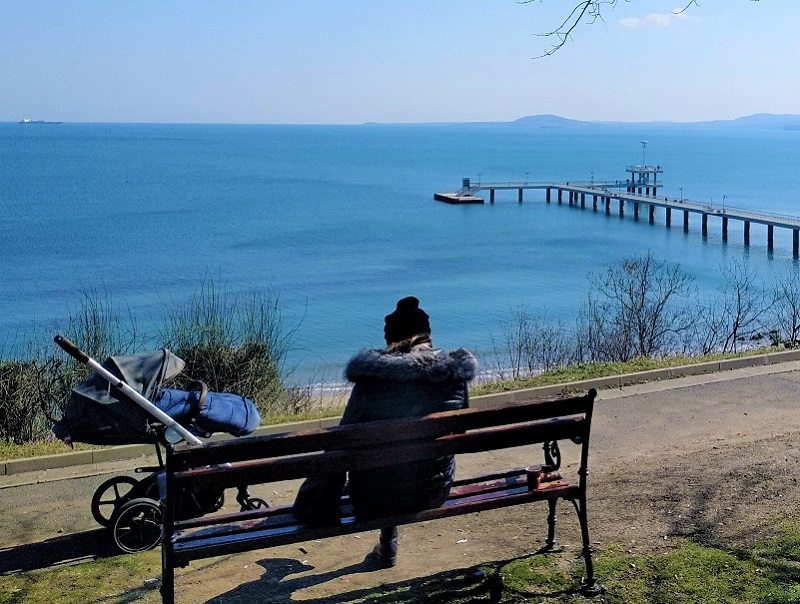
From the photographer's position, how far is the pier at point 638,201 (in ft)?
228

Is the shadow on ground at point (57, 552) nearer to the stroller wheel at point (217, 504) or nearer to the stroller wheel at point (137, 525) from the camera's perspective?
the stroller wheel at point (137, 525)

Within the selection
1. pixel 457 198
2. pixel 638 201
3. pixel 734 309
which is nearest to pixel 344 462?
pixel 734 309

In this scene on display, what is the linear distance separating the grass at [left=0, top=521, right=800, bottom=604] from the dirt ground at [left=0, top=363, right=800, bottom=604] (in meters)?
0.11

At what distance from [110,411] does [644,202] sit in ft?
280

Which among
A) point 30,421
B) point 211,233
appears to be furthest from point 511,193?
point 30,421

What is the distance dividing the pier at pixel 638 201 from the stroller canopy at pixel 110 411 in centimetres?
6266

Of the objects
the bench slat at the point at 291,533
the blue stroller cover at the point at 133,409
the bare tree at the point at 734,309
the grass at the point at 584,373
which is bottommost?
the bare tree at the point at 734,309

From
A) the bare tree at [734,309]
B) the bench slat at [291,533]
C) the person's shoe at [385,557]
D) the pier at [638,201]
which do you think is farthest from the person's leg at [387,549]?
the pier at [638,201]

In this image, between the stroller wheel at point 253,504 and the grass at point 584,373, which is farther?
the grass at point 584,373

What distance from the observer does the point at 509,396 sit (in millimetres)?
10664

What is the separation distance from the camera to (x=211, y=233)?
7306 centimetres

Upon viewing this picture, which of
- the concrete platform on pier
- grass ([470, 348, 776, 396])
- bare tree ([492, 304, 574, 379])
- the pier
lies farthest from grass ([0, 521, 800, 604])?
the concrete platform on pier

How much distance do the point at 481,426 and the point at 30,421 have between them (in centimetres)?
962

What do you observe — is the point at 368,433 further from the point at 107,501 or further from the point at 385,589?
the point at 107,501
